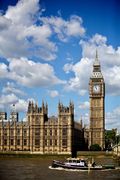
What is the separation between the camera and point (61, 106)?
63.1 meters

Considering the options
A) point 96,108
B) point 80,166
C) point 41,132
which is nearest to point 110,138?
point 96,108

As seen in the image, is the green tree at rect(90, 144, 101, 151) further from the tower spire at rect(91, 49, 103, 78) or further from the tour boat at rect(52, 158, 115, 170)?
the tour boat at rect(52, 158, 115, 170)

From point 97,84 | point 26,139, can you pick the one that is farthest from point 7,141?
point 97,84

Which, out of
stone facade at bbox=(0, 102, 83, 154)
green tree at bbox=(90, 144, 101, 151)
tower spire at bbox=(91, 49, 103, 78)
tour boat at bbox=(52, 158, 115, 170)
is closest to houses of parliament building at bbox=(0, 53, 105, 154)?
stone facade at bbox=(0, 102, 83, 154)

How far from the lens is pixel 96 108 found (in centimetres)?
7669

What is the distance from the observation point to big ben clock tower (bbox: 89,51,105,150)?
246ft

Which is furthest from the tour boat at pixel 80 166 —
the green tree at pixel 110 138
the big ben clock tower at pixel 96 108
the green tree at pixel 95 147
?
the green tree at pixel 110 138

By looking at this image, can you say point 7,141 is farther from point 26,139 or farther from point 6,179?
point 6,179

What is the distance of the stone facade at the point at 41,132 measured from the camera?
62138 millimetres

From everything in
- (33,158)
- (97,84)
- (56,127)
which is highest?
(97,84)

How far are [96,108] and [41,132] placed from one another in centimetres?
1655

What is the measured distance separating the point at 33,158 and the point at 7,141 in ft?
26.5

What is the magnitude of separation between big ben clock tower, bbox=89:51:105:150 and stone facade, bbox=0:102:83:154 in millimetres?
11672

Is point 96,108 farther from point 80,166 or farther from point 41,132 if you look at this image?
point 80,166
